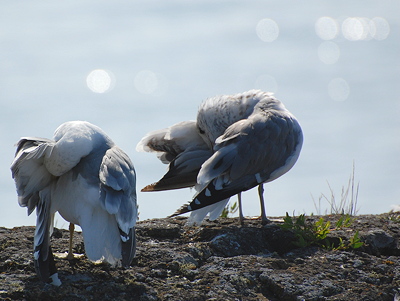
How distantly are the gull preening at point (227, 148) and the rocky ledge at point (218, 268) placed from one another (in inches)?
14.5

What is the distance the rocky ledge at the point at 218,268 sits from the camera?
4.33 m

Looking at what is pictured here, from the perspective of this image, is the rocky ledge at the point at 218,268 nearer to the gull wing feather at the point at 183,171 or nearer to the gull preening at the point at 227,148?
the gull preening at the point at 227,148

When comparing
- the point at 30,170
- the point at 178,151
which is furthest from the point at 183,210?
the point at 30,170

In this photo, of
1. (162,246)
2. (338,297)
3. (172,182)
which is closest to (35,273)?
(162,246)

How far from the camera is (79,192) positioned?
4602mm

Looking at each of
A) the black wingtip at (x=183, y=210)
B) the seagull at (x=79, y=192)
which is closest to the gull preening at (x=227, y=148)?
the black wingtip at (x=183, y=210)

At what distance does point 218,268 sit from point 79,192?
3.65 feet

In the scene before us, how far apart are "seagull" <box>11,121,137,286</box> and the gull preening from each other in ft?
3.87

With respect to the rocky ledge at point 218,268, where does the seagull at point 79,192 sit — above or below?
above

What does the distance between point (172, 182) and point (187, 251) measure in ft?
5.96

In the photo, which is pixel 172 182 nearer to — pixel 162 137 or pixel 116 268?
pixel 162 137

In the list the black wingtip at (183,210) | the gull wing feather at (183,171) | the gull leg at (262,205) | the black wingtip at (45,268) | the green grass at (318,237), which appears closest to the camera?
the black wingtip at (45,268)

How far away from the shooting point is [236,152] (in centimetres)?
598

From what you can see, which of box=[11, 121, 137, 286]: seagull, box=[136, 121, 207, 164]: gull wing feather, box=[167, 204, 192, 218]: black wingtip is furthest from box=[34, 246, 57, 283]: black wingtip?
box=[136, 121, 207, 164]: gull wing feather
